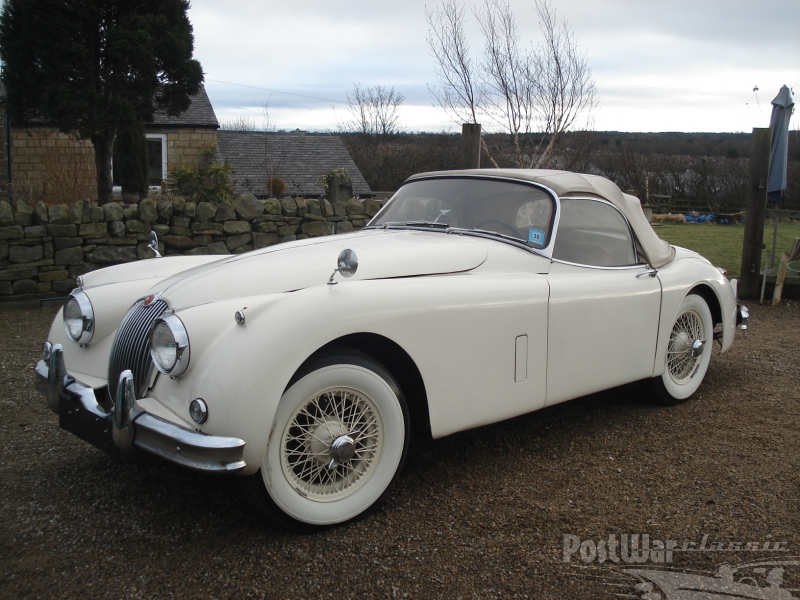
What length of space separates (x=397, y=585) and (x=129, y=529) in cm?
118

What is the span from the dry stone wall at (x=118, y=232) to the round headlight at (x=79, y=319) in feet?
13.4

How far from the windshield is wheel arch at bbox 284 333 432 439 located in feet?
3.69

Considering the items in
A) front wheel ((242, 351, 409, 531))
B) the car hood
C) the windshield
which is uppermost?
the windshield

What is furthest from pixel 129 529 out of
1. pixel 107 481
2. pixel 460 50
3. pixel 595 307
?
pixel 460 50

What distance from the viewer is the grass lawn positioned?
11.7m

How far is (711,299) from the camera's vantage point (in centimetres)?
465

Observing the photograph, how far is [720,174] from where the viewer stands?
23219mm

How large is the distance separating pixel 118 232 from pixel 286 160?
15894 mm

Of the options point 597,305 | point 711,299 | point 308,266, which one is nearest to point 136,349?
point 308,266

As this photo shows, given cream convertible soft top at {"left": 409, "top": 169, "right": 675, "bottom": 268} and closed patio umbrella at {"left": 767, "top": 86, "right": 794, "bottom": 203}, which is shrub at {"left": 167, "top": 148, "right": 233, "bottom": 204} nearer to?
closed patio umbrella at {"left": 767, "top": 86, "right": 794, "bottom": 203}

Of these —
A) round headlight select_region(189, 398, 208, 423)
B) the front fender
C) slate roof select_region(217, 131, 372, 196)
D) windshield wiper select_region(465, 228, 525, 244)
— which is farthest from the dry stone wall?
slate roof select_region(217, 131, 372, 196)

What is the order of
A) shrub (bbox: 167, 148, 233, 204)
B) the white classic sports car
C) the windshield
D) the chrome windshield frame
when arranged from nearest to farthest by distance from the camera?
the white classic sports car < the chrome windshield frame < the windshield < shrub (bbox: 167, 148, 233, 204)

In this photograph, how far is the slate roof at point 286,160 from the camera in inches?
846

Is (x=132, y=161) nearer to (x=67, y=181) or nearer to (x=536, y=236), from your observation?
(x=67, y=181)
